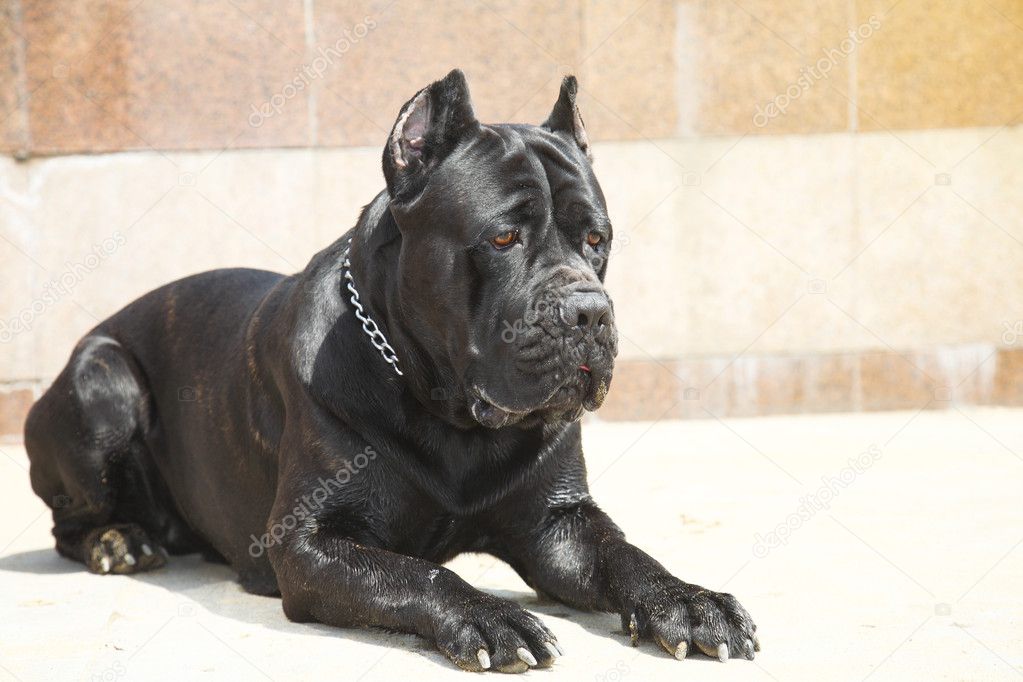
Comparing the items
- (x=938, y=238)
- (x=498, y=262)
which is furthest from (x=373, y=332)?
(x=938, y=238)

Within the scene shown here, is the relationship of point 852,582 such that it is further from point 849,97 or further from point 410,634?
point 849,97

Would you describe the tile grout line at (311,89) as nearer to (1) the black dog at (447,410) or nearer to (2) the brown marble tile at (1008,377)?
(1) the black dog at (447,410)

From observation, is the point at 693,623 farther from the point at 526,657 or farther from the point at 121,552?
the point at 121,552

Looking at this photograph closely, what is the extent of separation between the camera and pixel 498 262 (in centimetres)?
340

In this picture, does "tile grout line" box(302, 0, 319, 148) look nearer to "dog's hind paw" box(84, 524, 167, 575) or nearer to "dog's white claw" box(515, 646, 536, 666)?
"dog's hind paw" box(84, 524, 167, 575)

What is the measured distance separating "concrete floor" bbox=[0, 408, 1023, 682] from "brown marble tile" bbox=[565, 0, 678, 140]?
2.41 meters

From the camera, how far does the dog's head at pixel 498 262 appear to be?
3301 mm

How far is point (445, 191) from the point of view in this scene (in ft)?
11.5

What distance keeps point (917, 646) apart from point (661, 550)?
139cm

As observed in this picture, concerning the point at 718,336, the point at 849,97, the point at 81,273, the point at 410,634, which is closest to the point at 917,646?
the point at 410,634

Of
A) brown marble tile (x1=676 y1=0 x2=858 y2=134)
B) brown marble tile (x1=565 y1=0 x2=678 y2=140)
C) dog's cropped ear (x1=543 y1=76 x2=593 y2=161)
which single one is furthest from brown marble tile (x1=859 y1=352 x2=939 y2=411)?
dog's cropped ear (x1=543 y1=76 x2=593 y2=161)

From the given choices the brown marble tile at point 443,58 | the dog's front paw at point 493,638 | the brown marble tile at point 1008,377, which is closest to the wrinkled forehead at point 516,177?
the dog's front paw at point 493,638

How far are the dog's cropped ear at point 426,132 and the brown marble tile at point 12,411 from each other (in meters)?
4.96

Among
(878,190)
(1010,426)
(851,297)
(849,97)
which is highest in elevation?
(849,97)
